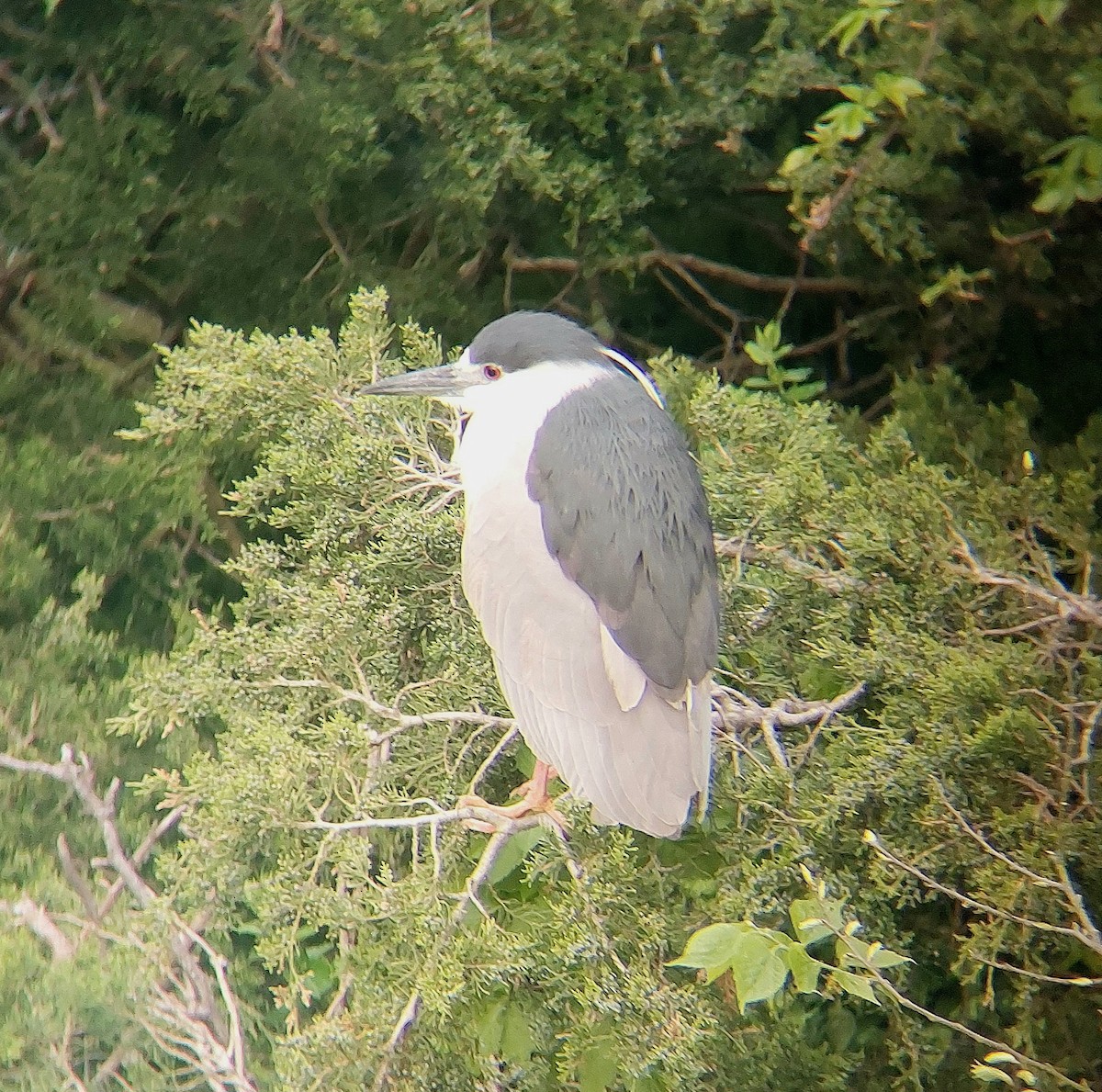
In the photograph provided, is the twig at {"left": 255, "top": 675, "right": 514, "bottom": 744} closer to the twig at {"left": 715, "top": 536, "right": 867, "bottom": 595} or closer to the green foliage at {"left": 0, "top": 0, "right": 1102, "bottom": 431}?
the twig at {"left": 715, "top": 536, "right": 867, "bottom": 595}

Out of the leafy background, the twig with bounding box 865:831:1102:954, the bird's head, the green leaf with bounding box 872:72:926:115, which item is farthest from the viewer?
the green leaf with bounding box 872:72:926:115

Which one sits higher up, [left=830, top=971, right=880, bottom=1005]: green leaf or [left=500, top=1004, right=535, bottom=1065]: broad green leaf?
[left=830, top=971, right=880, bottom=1005]: green leaf

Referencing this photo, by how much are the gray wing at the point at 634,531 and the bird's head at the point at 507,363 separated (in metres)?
0.09

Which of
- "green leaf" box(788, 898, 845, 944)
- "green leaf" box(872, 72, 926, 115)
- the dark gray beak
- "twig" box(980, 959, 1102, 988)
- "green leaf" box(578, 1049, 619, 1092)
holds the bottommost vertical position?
Result: "green leaf" box(578, 1049, 619, 1092)

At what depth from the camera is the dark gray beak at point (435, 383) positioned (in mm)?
1625

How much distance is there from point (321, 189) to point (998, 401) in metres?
1.23

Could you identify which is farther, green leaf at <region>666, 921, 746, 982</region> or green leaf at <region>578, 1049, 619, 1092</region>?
green leaf at <region>578, 1049, 619, 1092</region>

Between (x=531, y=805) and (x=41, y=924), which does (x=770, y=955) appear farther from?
(x=41, y=924)

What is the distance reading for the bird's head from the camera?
160 centimetres

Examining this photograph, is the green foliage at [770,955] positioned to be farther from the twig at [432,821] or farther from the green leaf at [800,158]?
the green leaf at [800,158]

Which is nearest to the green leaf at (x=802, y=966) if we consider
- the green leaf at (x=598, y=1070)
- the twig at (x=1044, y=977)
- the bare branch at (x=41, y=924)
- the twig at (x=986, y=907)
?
the twig at (x=986, y=907)

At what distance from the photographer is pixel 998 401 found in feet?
8.04

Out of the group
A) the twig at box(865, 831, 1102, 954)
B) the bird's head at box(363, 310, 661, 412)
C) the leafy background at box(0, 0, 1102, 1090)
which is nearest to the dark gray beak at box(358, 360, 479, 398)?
the bird's head at box(363, 310, 661, 412)

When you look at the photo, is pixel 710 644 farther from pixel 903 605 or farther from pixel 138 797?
pixel 138 797
